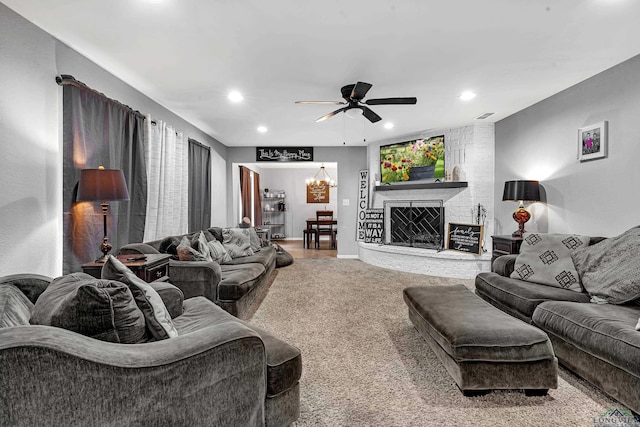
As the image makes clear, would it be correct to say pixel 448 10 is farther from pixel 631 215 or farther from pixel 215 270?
pixel 215 270

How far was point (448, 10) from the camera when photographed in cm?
213

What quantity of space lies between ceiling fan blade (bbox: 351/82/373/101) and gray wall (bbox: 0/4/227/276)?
2.48 meters

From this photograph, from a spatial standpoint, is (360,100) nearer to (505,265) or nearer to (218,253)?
(505,265)

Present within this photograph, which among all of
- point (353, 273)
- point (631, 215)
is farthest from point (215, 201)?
point (631, 215)

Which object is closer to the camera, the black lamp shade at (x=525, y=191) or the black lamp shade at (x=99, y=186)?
the black lamp shade at (x=99, y=186)

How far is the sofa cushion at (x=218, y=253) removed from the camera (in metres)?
4.00

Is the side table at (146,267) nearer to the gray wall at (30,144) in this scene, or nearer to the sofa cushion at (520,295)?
the gray wall at (30,144)

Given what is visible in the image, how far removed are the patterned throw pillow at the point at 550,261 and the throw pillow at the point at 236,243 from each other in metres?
3.44

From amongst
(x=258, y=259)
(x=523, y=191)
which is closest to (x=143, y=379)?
(x=258, y=259)

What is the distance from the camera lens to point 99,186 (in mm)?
2402

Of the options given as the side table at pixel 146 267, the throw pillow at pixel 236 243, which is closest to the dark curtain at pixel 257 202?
the throw pillow at pixel 236 243

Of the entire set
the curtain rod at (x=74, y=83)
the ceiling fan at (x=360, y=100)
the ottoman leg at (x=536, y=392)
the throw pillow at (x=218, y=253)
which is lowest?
the ottoman leg at (x=536, y=392)

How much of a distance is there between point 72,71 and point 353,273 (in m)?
4.49

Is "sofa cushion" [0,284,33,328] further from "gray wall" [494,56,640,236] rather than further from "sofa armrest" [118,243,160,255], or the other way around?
"gray wall" [494,56,640,236]
